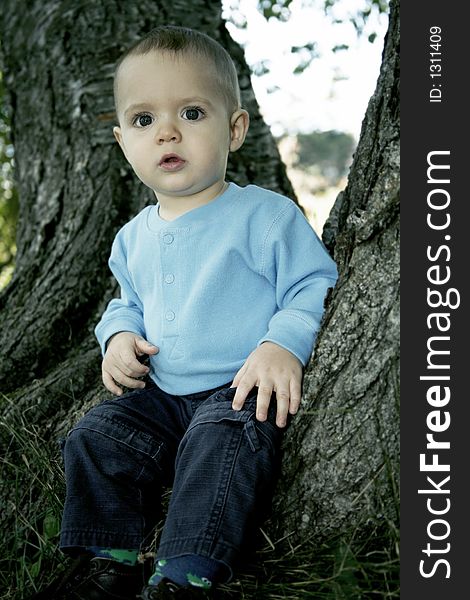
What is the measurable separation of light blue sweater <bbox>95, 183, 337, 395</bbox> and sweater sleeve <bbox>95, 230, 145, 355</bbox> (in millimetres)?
153

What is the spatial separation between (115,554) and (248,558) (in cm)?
37

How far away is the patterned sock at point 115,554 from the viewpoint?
1951 millimetres

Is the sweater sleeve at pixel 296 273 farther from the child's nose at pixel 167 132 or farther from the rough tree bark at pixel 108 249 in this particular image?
the child's nose at pixel 167 132

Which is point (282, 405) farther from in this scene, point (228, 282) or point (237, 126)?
point (237, 126)

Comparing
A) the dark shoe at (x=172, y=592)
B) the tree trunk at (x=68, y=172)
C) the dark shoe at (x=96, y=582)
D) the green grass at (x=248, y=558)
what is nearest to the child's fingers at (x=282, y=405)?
the green grass at (x=248, y=558)

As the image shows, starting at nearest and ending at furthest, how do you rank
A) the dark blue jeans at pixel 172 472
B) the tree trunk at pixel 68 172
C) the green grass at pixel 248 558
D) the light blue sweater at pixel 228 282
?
the green grass at pixel 248 558
the dark blue jeans at pixel 172 472
the light blue sweater at pixel 228 282
the tree trunk at pixel 68 172

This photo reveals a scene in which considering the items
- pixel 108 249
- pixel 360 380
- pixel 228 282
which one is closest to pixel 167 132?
pixel 228 282

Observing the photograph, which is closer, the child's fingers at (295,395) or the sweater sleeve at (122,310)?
the child's fingers at (295,395)

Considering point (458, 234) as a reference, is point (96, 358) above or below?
above

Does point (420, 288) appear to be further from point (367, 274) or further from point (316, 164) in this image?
point (316, 164)

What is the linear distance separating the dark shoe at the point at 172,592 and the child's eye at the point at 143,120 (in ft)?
4.15

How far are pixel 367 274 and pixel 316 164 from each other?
107 feet

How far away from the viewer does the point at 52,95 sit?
3.67m

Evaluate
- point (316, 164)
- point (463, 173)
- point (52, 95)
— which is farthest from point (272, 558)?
point (316, 164)
